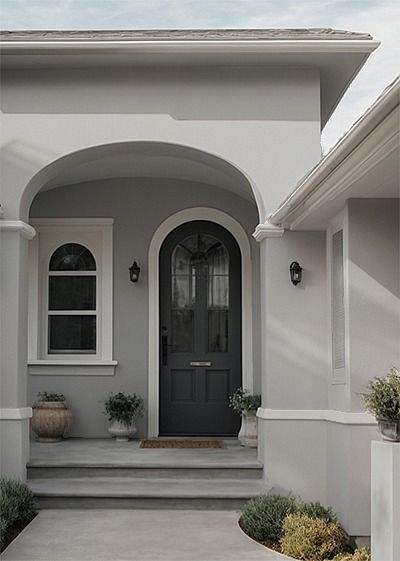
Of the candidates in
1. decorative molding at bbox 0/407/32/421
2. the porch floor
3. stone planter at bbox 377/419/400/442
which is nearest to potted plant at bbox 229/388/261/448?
the porch floor

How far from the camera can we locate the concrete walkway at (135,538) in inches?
271

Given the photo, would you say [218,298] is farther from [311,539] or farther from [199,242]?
[311,539]

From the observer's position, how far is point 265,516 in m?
7.41

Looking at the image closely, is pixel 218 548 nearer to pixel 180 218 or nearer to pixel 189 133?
pixel 189 133

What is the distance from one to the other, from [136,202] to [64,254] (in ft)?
3.51

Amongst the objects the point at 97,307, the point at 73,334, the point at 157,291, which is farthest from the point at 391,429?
the point at 73,334

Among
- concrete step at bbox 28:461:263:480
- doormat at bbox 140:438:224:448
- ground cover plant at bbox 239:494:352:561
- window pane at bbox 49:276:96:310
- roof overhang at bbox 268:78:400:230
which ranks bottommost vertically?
ground cover plant at bbox 239:494:352:561

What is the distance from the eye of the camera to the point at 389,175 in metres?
6.28

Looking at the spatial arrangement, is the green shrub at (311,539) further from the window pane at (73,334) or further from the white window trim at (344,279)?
the window pane at (73,334)

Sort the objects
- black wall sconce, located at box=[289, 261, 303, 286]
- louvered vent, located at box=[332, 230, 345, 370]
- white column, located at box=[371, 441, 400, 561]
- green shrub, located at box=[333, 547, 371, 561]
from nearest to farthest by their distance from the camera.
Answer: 1. white column, located at box=[371, 441, 400, 561]
2. green shrub, located at box=[333, 547, 371, 561]
3. louvered vent, located at box=[332, 230, 345, 370]
4. black wall sconce, located at box=[289, 261, 303, 286]

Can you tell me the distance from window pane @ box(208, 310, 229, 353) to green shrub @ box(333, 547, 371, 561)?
4365 millimetres

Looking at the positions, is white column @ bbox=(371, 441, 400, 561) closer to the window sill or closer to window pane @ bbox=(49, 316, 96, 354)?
the window sill

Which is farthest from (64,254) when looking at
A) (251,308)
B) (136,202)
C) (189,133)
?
(189,133)

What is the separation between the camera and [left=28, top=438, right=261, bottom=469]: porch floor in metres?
8.77
